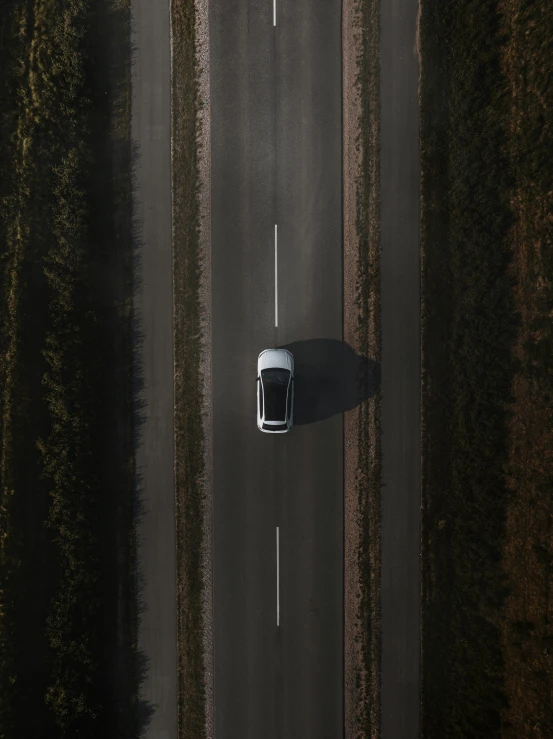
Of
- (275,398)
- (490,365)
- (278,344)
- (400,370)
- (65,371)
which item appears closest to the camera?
(275,398)

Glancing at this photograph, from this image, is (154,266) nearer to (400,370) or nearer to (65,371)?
(65,371)

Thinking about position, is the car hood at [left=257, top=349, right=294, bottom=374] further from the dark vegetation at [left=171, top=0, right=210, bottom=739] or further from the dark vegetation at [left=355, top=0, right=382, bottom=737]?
the dark vegetation at [left=355, top=0, right=382, bottom=737]

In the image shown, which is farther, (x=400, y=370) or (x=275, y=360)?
(x=400, y=370)

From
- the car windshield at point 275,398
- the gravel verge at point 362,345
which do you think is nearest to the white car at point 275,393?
the car windshield at point 275,398

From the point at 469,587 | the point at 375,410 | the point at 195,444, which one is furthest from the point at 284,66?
the point at 469,587

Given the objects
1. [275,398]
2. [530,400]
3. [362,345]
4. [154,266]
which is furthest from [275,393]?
[530,400]

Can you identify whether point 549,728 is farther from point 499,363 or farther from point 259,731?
point 499,363
